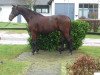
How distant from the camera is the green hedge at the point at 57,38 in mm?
19859

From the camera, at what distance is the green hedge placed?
1986cm

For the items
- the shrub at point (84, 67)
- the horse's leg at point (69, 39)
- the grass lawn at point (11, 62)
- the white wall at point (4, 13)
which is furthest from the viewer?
the white wall at point (4, 13)

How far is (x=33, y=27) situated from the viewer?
19.5 m

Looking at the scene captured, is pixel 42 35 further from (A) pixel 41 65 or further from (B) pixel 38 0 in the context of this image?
(B) pixel 38 0

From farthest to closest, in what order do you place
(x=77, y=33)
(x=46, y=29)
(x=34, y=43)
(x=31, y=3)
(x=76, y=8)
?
(x=31, y=3) < (x=76, y=8) < (x=77, y=33) < (x=34, y=43) < (x=46, y=29)

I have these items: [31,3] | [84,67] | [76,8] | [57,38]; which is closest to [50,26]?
[57,38]

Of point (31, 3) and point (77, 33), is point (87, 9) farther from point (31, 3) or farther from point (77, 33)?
point (77, 33)

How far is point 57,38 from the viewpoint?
65.0 ft

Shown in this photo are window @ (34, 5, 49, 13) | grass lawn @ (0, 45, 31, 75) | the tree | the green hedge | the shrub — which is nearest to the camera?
the shrub

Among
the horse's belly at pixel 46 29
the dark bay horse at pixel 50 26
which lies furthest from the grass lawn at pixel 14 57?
the horse's belly at pixel 46 29

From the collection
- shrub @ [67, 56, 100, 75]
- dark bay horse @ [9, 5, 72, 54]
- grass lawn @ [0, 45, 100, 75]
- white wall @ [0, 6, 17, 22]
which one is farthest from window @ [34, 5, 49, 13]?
shrub @ [67, 56, 100, 75]

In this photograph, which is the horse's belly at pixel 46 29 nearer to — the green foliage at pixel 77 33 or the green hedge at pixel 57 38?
the green hedge at pixel 57 38

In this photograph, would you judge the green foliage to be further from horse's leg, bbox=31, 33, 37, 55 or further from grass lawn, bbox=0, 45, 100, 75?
horse's leg, bbox=31, 33, 37, 55

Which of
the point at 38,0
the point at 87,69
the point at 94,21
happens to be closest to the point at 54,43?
the point at 87,69
